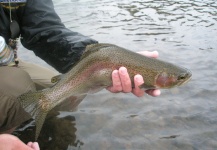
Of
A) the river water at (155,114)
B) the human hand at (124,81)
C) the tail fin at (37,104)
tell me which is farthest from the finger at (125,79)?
the river water at (155,114)

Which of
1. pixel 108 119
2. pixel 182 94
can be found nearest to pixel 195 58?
pixel 182 94

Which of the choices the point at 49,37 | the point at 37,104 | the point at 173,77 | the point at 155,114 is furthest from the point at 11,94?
the point at 155,114

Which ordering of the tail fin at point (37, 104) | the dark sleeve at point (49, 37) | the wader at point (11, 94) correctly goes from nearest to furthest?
the tail fin at point (37, 104) → the wader at point (11, 94) → the dark sleeve at point (49, 37)

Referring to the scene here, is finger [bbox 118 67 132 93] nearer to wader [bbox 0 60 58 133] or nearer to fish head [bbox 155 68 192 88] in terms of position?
fish head [bbox 155 68 192 88]

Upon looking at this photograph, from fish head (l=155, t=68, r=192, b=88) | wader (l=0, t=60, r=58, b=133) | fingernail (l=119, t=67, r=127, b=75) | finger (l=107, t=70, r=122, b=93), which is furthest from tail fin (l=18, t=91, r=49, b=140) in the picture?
fish head (l=155, t=68, r=192, b=88)

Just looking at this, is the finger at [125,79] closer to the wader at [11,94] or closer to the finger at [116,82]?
the finger at [116,82]

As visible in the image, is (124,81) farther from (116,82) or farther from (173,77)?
(173,77)

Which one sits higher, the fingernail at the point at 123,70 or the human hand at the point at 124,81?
the fingernail at the point at 123,70
